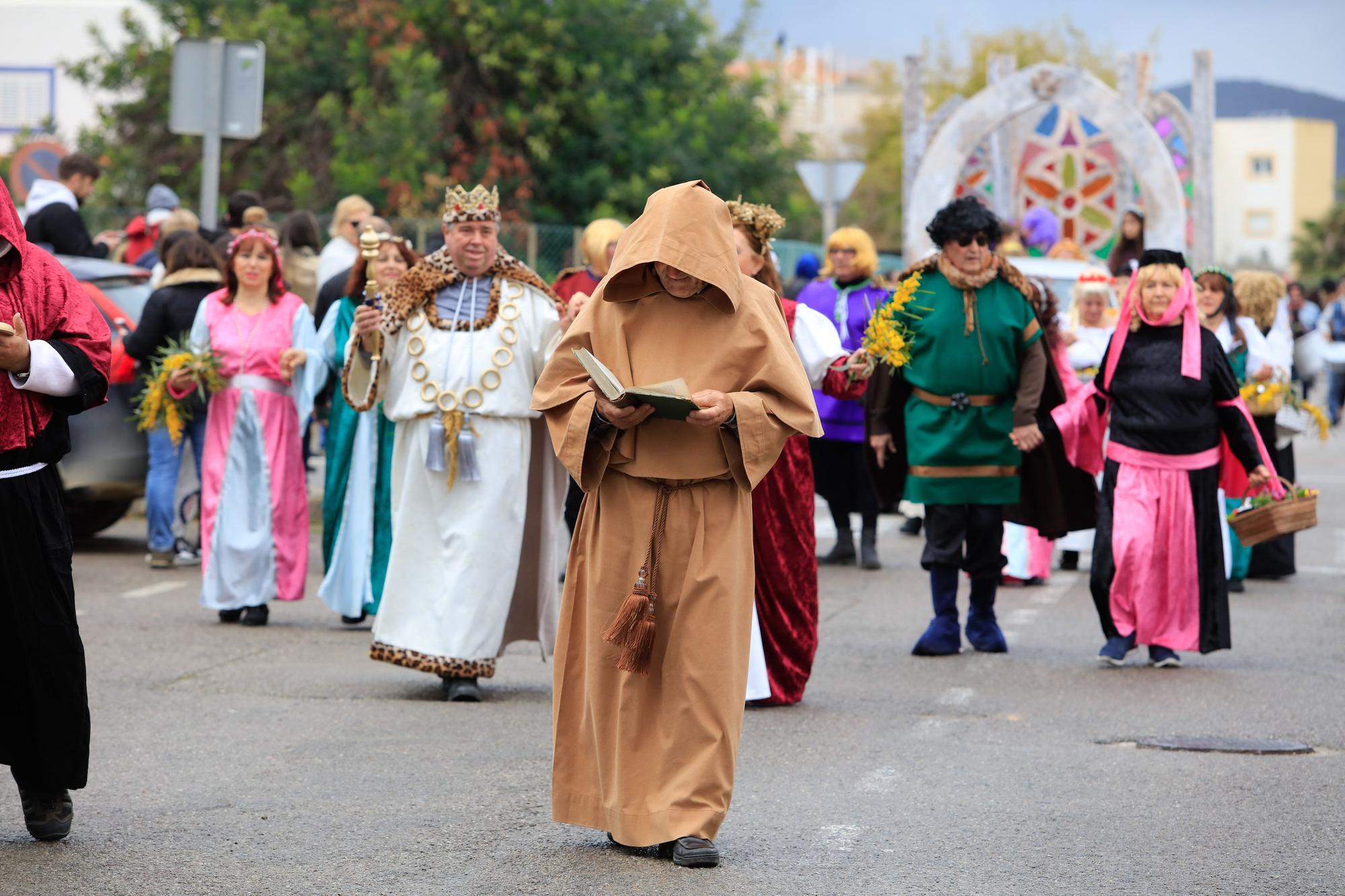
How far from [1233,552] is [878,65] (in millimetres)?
57511

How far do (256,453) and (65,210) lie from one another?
419 cm

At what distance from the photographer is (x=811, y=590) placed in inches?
328

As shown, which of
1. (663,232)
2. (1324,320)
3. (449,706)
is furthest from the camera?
(1324,320)

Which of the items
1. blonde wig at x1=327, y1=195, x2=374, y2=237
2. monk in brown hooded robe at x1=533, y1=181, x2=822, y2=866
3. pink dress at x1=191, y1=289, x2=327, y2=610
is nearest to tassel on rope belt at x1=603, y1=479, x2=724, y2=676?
monk in brown hooded robe at x1=533, y1=181, x2=822, y2=866

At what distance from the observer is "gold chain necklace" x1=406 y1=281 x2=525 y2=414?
26.4ft

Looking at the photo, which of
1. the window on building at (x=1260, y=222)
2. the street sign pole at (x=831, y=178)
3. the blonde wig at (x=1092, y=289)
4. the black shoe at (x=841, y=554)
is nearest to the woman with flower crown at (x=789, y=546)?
the blonde wig at (x=1092, y=289)

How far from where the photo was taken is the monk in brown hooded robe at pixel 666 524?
5621mm

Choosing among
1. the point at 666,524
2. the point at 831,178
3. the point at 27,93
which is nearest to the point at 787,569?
the point at 666,524

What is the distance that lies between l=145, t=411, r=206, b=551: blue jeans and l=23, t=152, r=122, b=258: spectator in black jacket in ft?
7.14

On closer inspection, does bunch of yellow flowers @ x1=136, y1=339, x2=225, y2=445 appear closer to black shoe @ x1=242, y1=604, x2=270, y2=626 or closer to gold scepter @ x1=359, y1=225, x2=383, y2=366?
black shoe @ x1=242, y1=604, x2=270, y2=626

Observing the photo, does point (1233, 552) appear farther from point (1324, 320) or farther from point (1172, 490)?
point (1324, 320)

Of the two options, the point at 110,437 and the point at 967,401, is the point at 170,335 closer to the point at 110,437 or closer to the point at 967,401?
the point at 110,437

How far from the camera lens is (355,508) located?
32.3ft

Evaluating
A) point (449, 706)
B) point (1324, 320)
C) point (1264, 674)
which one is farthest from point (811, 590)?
point (1324, 320)
